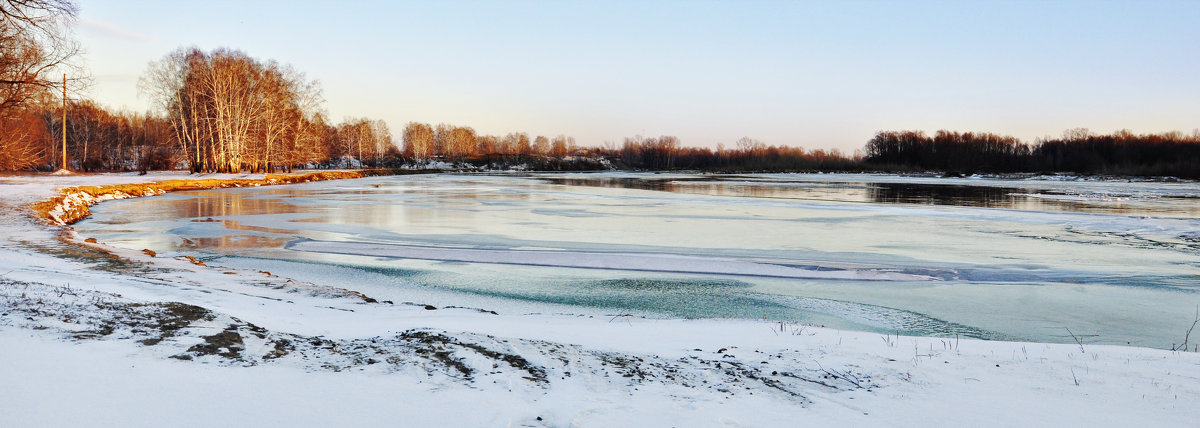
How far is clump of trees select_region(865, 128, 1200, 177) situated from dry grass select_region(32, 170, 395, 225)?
82.6 metres

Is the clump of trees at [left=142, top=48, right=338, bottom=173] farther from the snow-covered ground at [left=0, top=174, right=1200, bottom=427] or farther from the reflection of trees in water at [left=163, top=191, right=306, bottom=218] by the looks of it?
the snow-covered ground at [left=0, top=174, right=1200, bottom=427]

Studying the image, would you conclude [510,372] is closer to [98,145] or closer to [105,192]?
[105,192]

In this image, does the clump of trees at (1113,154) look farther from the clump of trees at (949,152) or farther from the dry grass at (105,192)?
the dry grass at (105,192)

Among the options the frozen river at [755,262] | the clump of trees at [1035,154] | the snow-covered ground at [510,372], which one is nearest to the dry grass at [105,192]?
the frozen river at [755,262]

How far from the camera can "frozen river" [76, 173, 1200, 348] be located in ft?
23.6

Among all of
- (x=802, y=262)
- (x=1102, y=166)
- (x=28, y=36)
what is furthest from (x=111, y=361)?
(x=1102, y=166)

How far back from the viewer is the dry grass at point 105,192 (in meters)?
16.0

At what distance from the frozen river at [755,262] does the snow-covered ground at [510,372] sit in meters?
1.59

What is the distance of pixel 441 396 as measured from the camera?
145 inches

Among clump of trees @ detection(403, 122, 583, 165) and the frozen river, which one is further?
clump of trees @ detection(403, 122, 583, 165)

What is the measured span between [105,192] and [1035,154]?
115 m

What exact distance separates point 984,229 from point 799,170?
89.6 m

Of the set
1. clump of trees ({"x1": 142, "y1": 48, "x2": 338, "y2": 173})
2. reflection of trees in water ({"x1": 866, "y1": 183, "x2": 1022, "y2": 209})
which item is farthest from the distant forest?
reflection of trees in water ({"x1": 866, "y1": 183, "x2": 1022, "y2": 209})

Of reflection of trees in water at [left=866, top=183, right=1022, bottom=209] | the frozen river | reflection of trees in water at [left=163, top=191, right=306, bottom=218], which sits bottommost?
the frozen river
